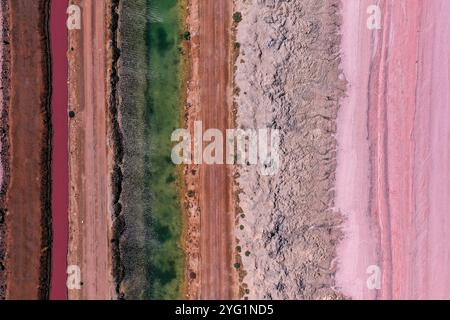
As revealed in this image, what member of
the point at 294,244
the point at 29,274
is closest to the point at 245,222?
the point at 294,244

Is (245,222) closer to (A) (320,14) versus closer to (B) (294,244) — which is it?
(B) (294,244)

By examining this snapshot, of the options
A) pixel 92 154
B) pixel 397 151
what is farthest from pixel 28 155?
pixel 397 151

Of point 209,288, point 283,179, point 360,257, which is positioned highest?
point 283,179

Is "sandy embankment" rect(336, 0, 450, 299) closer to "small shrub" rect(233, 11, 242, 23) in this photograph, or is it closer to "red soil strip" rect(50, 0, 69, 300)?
"small shrub" rect(233, 11, 242, 23)

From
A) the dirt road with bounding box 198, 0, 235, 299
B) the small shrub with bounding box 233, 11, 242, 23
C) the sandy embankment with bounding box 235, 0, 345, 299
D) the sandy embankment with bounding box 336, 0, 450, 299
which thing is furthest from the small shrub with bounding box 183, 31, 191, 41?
the sandy embankment with bounding box 336, 0, 450, 299

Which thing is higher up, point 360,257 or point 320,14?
point 320,14

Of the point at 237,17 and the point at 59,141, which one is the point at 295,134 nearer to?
the point at 237,17
